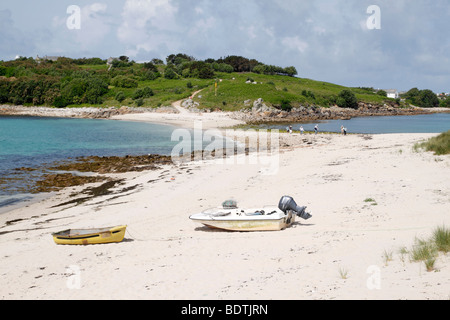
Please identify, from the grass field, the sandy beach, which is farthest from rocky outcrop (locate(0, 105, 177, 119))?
the sandy beach

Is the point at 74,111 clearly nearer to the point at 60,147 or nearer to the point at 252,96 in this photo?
the point at 252,96

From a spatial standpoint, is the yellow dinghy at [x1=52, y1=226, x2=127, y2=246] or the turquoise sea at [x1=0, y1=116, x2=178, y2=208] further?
the turquoise sea at [x1=0, y1=116, x2=178, y2=208]

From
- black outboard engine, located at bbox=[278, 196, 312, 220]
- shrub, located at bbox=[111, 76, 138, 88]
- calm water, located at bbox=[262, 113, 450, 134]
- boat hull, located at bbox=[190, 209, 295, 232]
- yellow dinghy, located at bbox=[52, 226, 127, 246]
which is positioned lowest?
yellow dinghy, located at bbox=[52, 226, 127, 246]

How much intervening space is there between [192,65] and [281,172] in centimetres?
10502

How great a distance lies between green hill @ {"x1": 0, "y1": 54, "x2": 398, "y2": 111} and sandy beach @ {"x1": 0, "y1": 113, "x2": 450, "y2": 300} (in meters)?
65.0

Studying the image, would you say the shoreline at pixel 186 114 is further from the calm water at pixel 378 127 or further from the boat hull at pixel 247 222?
the boat hull at pixel 247 222

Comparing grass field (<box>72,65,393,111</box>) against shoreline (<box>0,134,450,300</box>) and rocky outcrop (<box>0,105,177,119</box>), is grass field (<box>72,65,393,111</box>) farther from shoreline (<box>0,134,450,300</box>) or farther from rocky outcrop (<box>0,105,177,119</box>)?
shoreline (<box>0,134,450,300</box>)

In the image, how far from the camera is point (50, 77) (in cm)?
11612

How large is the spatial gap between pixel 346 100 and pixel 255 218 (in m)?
110

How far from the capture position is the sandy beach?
848 centimetres

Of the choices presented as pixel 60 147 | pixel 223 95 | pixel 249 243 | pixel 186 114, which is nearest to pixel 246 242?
pixel 249 243

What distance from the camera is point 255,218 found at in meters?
13.6

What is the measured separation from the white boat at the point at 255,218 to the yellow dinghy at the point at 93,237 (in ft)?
8.88

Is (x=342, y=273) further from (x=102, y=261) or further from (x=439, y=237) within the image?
(x=102, y=261)
